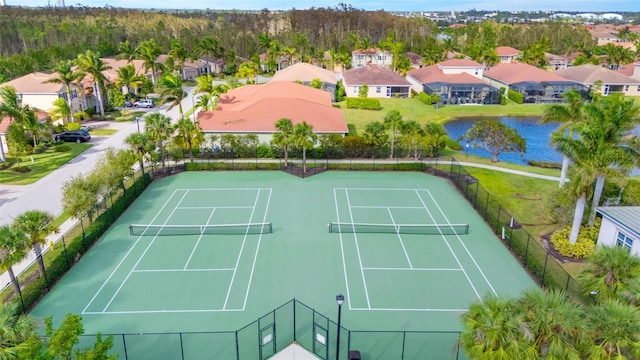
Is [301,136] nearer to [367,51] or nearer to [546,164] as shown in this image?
[546,164]

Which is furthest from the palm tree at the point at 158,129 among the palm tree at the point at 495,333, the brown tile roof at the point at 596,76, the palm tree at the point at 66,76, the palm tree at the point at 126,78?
the brown tile roof at the point at 596,76

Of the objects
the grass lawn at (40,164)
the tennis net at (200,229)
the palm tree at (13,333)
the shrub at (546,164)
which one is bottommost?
the shrub at (546,164)

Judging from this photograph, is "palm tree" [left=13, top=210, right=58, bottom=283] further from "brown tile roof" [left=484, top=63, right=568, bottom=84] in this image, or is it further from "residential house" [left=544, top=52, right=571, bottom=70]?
"residential house" [left=544, top=52, right=571, bottom=70]

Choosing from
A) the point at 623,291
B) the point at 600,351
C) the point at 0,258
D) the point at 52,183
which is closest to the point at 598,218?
the point at 623,291

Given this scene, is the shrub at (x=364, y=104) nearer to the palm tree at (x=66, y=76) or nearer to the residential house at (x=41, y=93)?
the palm tree at (x=66, y=76)

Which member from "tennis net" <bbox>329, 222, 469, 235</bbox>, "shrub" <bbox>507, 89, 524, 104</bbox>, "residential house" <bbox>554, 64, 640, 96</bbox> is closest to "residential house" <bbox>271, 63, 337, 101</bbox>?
"shrub" <bbox>507, 89, 524, 104</bbox>
